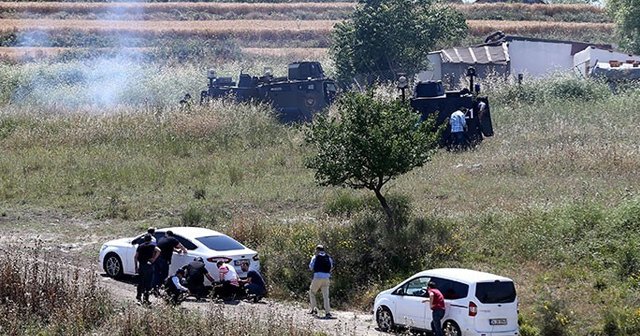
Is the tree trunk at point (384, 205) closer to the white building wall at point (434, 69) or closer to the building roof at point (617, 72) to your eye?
the building roof at point (617, 72)

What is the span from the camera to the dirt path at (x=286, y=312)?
74.8 ft

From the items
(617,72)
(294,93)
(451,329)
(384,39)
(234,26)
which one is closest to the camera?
(451,329)

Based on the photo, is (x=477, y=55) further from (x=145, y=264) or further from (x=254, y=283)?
(x=145, y=264)

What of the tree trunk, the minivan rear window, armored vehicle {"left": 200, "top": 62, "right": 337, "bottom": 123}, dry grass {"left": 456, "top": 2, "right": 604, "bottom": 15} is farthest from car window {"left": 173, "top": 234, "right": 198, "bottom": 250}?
dry grass {"left": 456, "top": 2, "right": 604, "bottom": 15}

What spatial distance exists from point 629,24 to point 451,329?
4698 centimetres

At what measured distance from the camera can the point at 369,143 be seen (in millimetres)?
28359

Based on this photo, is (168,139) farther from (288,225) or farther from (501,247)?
(501,247)

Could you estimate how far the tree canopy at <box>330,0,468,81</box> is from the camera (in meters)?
55.5

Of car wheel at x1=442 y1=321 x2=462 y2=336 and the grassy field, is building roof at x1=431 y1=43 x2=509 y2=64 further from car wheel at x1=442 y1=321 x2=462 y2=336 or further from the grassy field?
car wheel at x1=442 y1=321 x2=462 y2=336

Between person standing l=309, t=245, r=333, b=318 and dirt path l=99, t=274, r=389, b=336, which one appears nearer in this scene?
dirt path l=99, t=274, r=389, b=336

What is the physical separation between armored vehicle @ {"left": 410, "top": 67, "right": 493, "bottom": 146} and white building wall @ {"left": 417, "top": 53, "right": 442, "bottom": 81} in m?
16.2

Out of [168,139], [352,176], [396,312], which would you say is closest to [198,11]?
[168,139]

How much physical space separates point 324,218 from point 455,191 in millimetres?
4246

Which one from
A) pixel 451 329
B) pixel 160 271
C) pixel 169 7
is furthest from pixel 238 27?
pixel 451 329
